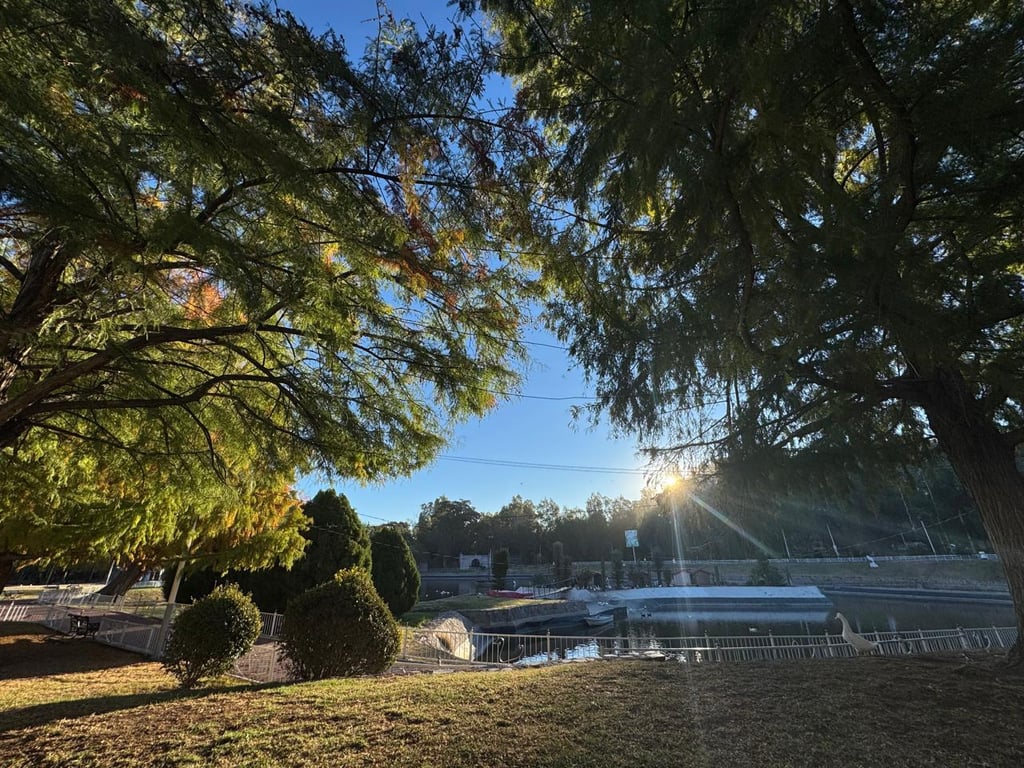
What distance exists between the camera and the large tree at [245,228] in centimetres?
206

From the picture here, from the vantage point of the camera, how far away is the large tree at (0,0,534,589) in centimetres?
206

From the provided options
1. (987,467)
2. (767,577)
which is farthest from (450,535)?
(987,467)

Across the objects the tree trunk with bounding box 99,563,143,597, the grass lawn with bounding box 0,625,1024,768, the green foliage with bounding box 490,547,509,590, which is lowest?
the grass lawn with bounding box 0,625,1024,768

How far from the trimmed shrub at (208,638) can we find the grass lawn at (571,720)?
608mm

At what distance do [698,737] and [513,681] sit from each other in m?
2.62

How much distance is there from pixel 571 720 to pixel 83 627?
523 inches

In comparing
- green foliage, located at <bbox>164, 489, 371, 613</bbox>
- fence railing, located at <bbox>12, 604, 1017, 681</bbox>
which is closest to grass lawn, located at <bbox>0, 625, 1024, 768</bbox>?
fence railing, located at <bbox>12, 604, 1017, 681</bbox>

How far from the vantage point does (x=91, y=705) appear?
188 inches

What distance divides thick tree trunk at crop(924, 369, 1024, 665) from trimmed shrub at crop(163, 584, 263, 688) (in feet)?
31.9

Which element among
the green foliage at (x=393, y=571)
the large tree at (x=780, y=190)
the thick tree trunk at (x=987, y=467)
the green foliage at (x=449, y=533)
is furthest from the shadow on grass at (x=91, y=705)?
the green foliage at (x=449, y=533)

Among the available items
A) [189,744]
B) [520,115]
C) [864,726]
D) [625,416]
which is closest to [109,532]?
[189,744]

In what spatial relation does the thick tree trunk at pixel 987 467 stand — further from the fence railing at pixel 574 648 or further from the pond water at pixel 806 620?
the pond water at pixel 806 620

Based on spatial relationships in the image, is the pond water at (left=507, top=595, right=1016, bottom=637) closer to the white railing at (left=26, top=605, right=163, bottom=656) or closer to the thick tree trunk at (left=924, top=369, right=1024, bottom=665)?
the white railing at (left=26, top=605, right=163, bottom=656)

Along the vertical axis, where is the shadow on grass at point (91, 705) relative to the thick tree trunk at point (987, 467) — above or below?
below
